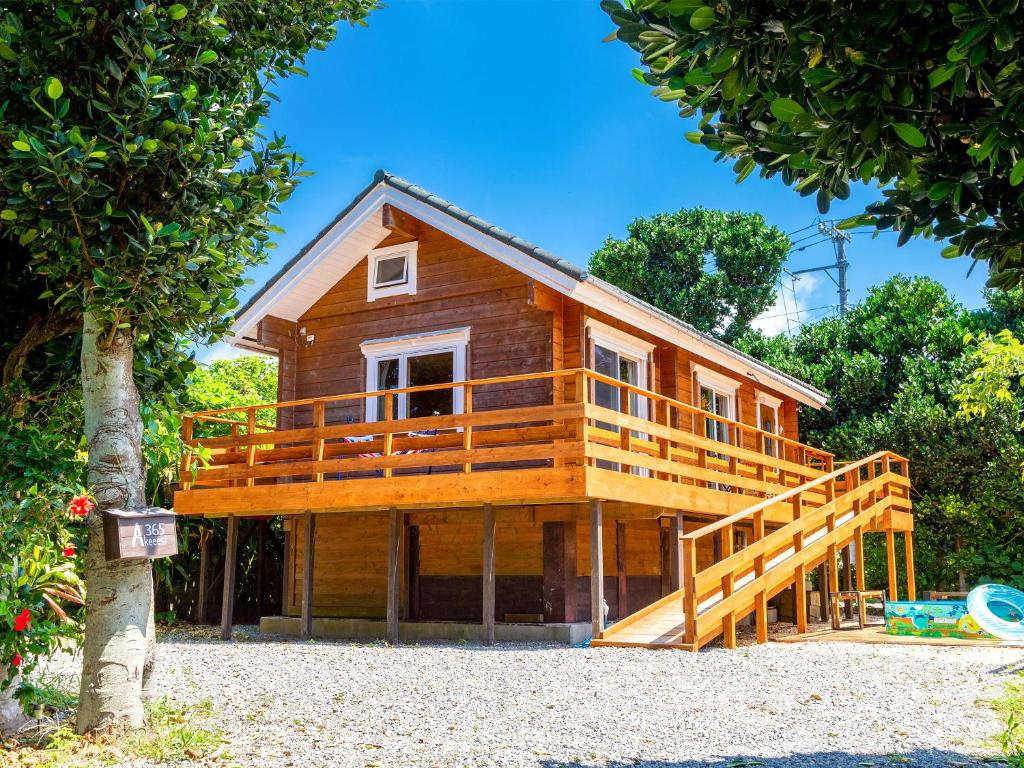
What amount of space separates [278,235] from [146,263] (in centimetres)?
118

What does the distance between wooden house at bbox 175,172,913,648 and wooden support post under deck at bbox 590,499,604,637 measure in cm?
3

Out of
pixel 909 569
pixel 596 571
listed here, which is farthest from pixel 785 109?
pixel 909 569

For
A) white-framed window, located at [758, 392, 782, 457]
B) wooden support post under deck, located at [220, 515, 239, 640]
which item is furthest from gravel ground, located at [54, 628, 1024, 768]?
white-framed window, located at [758, 392, 782, 457]

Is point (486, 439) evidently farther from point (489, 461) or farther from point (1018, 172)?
point (1018, 172)

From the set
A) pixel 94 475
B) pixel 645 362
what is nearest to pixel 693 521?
pixel 645 362

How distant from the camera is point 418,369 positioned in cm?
1611

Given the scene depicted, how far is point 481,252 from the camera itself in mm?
15562

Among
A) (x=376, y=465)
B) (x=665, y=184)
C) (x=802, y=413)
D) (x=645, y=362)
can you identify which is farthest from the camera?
(x=665, y=184)

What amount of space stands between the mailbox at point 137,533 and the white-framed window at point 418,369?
8.53 metres

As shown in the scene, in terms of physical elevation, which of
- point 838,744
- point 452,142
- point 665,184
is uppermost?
point 665,184

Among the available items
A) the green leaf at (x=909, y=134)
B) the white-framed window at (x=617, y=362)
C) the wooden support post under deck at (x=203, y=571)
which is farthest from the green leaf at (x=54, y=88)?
the wooden support post under deck at (x=203, y=571)

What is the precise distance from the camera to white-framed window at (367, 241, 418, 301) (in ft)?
53.5

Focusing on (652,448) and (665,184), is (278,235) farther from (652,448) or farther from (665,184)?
(665,184)

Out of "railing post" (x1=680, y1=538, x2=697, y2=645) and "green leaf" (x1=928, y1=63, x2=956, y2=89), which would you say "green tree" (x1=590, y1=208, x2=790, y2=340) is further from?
"green leaf" (x1=928, y1=63, x2=956, y2=89)
